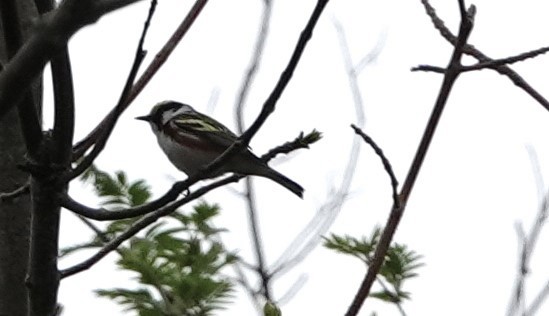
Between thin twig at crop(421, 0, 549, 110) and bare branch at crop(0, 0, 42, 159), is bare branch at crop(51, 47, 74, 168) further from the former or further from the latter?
thin twig at crop(421, 0, 549, 110)

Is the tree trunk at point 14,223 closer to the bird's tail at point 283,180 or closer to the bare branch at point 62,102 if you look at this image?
the bare branch at point 62,102

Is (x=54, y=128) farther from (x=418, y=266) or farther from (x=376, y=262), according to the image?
(x=418, y=266)

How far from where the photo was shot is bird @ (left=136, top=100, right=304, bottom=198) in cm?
535

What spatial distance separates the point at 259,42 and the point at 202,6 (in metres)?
1.20

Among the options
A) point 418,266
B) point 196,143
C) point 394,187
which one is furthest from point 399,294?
point 196,143

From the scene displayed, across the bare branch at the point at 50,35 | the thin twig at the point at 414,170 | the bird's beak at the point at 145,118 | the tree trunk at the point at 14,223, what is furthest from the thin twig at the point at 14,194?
the bird's beak at the point at 145,118

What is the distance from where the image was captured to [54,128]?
250 centimetres

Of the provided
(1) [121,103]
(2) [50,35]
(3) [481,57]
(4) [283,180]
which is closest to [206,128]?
(4) [283,180]

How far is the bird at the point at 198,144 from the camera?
5.35 metres

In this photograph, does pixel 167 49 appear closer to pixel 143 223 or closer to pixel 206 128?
pixel 143 223

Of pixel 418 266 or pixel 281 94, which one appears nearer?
pixel 281 94

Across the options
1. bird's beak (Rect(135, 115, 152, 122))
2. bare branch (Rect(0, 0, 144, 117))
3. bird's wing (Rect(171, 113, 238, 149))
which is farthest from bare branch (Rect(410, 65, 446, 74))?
bird's beak (Rect(135, 115, 152, 122))

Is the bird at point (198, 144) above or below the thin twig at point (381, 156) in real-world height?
above

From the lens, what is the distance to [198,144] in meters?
5.75
